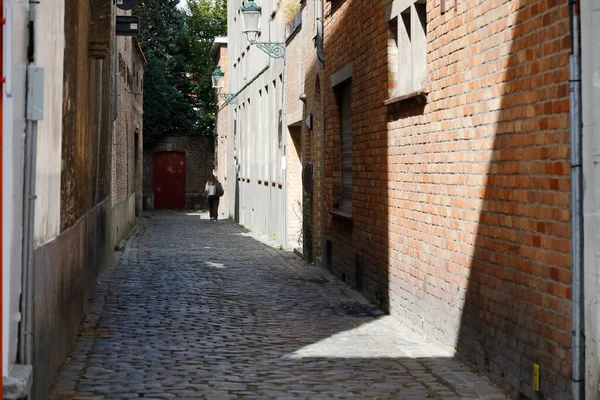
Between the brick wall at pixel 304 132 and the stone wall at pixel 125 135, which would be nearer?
the brick wall at pixel 304 132

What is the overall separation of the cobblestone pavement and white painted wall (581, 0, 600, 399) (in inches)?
58.8

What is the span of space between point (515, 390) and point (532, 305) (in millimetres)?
657

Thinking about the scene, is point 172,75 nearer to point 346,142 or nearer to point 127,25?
point 127,25

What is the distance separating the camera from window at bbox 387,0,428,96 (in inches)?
393

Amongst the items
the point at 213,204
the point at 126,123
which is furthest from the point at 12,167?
the point at 213,204

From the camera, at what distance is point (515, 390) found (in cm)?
677

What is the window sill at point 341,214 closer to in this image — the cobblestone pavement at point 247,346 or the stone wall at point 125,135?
the cobblestone pavement at point 247,346

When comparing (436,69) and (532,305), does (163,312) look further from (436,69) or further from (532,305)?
(532,305)

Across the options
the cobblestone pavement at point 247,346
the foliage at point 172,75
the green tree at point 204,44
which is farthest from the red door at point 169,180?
the cobblestone pavement at point 247,346

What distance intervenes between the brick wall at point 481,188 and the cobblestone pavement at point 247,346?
1.38ft

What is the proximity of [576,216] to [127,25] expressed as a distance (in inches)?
517

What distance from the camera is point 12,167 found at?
499 centimetres

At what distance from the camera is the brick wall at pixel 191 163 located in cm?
4850

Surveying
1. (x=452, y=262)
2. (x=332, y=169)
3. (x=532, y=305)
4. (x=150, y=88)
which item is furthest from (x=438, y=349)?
(x=150, y=88)
